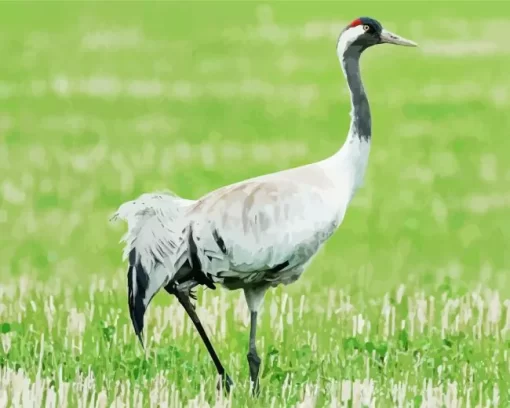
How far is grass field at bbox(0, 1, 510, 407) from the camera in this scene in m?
7.43

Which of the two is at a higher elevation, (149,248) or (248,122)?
(248,122)

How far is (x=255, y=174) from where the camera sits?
50.4 feet

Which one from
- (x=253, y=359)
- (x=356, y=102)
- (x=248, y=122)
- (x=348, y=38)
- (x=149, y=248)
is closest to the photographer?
(x=149, y=248)

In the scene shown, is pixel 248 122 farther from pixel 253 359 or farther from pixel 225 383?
pixel 225 383

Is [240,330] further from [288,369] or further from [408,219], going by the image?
[408,219]

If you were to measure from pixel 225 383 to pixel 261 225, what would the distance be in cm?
88

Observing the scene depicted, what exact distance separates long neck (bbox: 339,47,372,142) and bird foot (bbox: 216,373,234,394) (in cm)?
157

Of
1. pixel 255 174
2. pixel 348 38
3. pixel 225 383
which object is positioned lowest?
pixel 225 383

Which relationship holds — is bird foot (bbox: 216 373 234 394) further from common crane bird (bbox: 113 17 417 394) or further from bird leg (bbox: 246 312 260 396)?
bird leg (bbox: 246 312 260 396)

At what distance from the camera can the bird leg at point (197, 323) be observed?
7162 mm

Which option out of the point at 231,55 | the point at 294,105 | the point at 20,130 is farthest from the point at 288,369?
→ the point at 231,55

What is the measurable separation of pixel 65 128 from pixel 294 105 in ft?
12.9

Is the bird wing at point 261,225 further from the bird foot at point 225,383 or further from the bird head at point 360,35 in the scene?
the bird head at point 360,35

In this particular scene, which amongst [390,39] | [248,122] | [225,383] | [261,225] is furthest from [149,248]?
[248,122]
